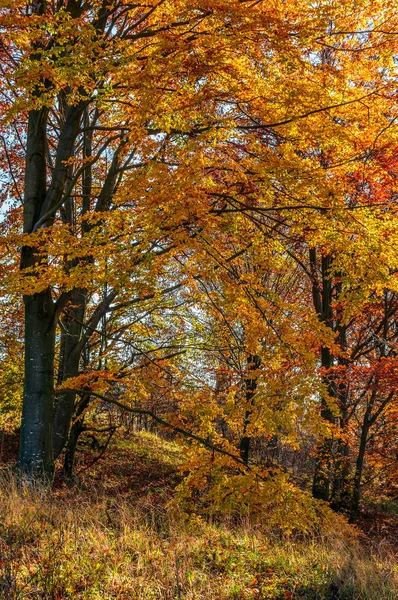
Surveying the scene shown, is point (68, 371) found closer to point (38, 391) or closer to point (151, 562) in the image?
point (38, 391)

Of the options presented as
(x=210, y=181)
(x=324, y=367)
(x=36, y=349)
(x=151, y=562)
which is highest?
(x=210, y=181)

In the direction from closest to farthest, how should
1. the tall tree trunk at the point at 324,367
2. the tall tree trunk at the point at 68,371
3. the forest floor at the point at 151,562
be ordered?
the forest floor at the point at 151,562, the tall tree trunk at the point at 68,371, the tall tree trunk at the point at 324,367

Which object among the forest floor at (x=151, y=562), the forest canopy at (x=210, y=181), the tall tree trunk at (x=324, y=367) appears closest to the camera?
the forest floor at (x=151, y=562)

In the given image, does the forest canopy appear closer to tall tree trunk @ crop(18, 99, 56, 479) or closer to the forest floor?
tall tree trunk @ crop(18, 99, 56, 479)

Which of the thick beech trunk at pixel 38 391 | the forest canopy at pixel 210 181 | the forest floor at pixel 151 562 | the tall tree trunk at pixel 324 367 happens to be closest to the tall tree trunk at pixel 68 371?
the forest canopy at pixel 210 181

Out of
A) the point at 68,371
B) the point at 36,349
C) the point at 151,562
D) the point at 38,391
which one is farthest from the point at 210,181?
the point at 68,371

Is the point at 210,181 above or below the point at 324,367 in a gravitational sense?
above

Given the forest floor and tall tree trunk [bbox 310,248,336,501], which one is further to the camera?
tall tree trunk [bbox 310,248,336,501]

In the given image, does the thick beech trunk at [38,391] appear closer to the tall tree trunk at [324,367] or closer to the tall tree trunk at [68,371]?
the tall tree trunk at [68,371]

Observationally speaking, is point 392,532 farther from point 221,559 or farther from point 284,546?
point 221,559

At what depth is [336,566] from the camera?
4441 millimetres

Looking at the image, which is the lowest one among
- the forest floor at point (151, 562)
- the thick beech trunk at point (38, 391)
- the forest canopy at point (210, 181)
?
the forest floor at point (151, 562)

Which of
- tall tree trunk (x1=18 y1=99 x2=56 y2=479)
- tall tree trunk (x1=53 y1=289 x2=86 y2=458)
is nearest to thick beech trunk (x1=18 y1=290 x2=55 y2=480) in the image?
tall tree trunk (x1=18 y1=99 x2=56 y2=479)

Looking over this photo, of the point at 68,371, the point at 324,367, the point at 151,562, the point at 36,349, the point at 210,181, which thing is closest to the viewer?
the point at 151,562
